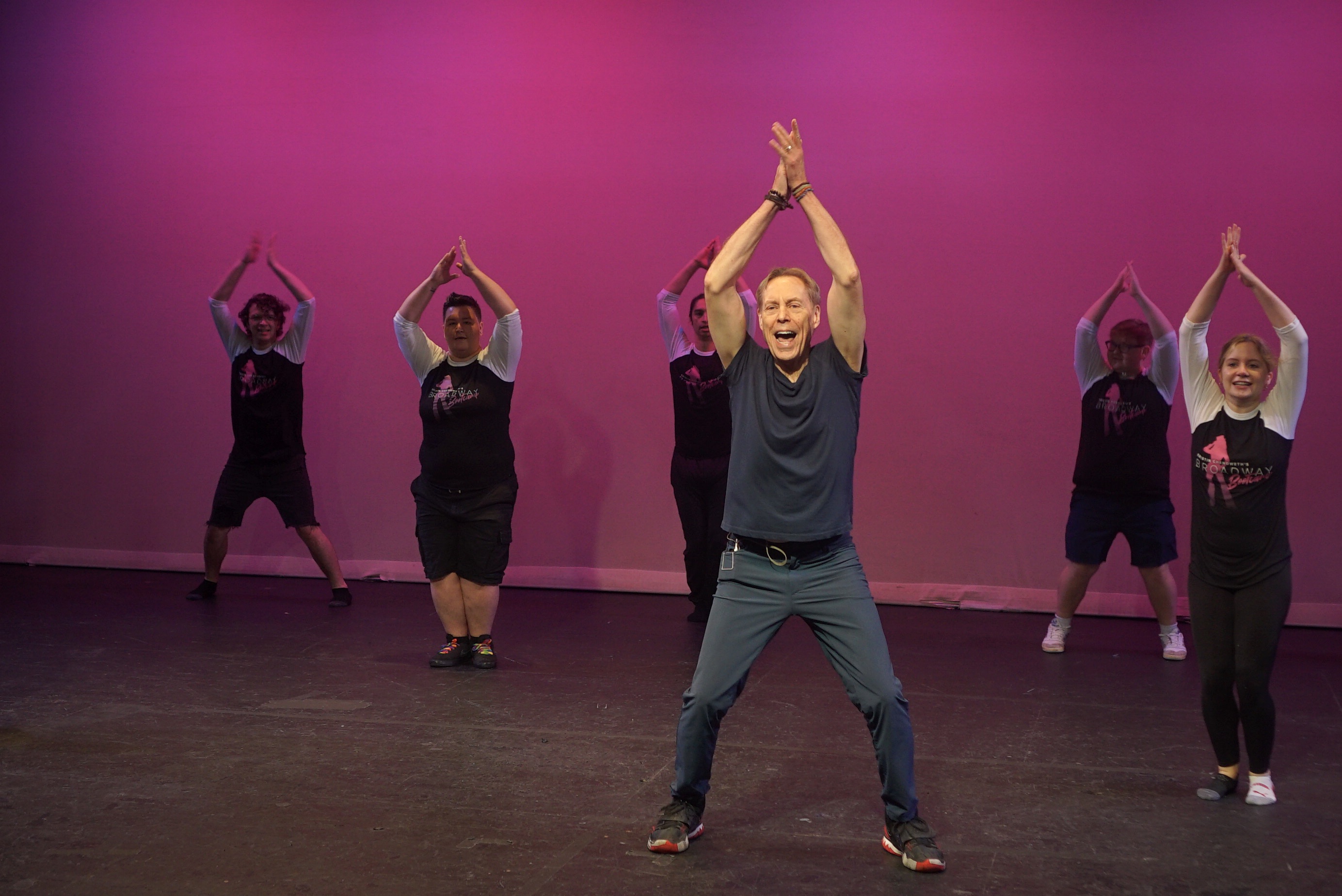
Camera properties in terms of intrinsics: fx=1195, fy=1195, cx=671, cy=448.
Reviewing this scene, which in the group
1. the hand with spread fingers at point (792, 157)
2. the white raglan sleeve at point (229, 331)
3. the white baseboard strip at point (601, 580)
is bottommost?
the white baseboard strip at point (601, 580)

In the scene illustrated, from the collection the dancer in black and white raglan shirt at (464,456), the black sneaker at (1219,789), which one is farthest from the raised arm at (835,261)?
the dancer in black and white raglan shirt at (464,456)

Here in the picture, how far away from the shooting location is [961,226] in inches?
252

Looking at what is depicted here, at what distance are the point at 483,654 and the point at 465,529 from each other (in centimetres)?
51

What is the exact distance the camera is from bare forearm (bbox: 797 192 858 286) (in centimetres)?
269

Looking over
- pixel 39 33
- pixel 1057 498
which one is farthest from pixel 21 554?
pixel 1057 498

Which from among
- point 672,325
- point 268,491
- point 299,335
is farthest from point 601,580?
point 299,335

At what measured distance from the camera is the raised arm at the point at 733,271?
2.78 metres

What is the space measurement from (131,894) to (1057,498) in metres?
5.01

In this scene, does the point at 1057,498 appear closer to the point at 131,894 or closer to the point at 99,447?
the point at 131,894

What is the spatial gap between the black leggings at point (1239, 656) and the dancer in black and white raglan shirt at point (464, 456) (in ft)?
8.35

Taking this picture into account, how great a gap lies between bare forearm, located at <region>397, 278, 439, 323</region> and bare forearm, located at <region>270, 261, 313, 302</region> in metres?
1.47

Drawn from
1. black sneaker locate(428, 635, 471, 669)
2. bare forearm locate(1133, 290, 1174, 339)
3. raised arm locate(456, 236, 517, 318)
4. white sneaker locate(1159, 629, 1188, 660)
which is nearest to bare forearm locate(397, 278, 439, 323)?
raised arm locate(456, 236, 517, 318)

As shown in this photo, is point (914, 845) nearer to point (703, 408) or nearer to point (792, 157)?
point (792, 157)

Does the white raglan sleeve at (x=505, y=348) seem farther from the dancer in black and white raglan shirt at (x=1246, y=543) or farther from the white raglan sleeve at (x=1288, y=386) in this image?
the white raglan sleeve at (x=1288, y=386)
